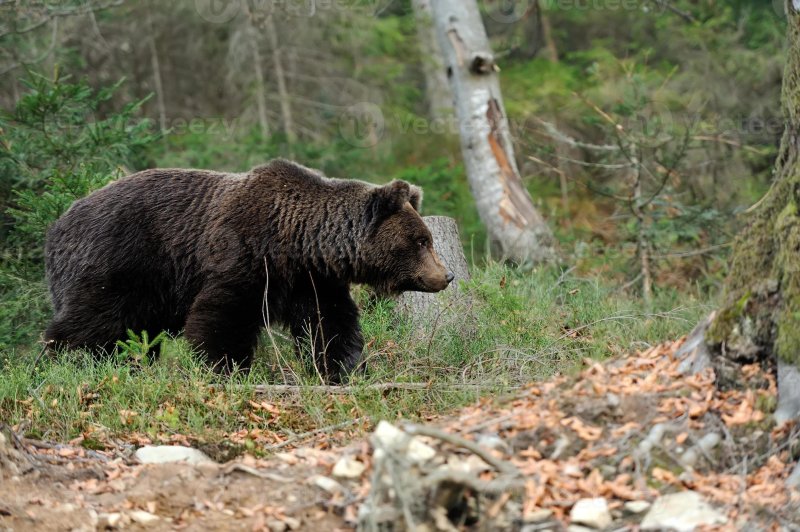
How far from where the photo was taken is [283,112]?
17.8 meters

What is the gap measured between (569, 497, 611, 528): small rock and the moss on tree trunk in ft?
3.91

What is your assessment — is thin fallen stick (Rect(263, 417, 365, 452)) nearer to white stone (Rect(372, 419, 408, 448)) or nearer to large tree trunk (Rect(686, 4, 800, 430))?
white stone (Rect(372, 419, 408, 448))

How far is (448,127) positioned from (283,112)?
336 cm

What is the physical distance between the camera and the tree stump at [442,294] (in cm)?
787

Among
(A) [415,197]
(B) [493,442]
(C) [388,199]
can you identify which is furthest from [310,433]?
(A) [415,197]

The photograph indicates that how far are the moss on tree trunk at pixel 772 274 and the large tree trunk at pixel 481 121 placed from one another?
22.0 feet

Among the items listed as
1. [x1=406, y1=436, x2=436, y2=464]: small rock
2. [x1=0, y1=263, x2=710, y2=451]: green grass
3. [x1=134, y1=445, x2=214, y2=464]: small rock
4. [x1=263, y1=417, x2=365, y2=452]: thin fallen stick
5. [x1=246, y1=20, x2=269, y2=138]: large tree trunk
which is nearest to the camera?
[x1=406, y1=436, x2=436, y2=464]: small rock

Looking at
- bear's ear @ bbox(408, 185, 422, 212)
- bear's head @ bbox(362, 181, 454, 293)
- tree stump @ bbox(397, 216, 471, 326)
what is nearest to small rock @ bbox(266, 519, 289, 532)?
tree stump @ bbox(397, 216, 471, 326)

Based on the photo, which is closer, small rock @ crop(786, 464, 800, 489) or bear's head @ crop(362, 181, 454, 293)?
small rock @ crop(786, 464, 800, 489)

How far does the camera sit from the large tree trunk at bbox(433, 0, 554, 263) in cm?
1177

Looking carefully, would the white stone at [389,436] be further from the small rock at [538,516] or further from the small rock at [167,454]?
the small rock at [167,454]

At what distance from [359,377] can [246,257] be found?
150cm

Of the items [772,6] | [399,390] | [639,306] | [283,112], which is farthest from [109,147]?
[772,6]

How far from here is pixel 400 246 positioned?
746 cm
